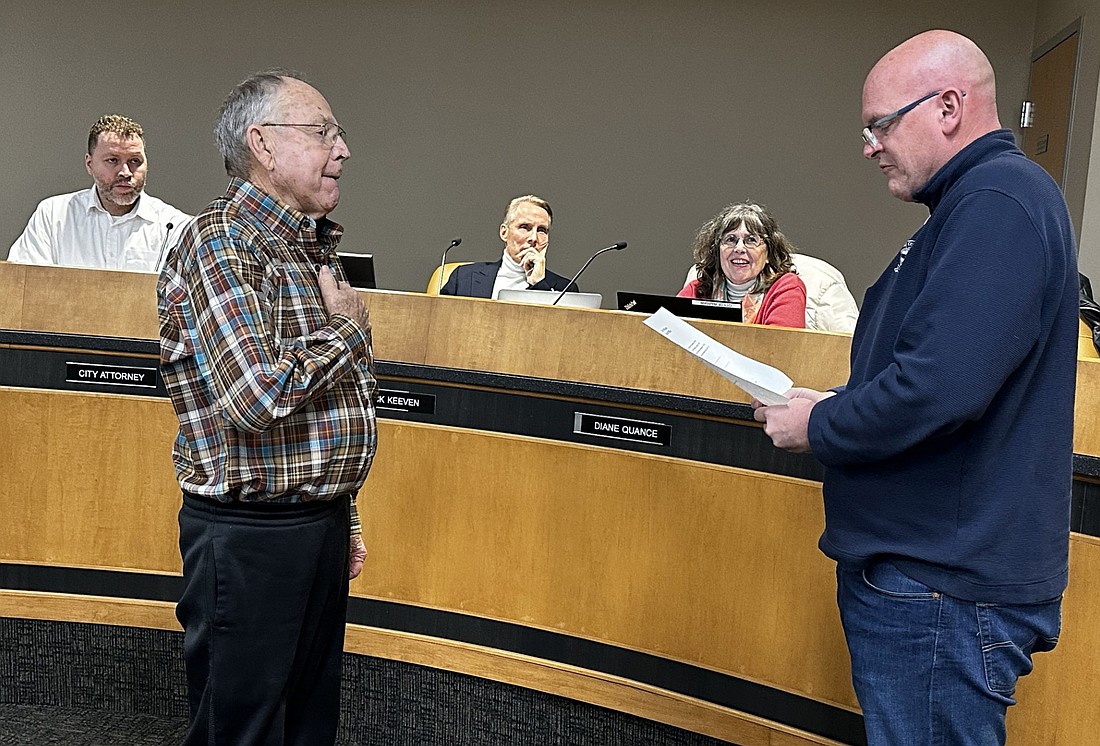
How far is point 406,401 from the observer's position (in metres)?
2.75

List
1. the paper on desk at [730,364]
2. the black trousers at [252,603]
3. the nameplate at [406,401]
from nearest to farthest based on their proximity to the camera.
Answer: the paper on desk at [730,364], the black trousers at [252,603], the nameplate at [406,401]

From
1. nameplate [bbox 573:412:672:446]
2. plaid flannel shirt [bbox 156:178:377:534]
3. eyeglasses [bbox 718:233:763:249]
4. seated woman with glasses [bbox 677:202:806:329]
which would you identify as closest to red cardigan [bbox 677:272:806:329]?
seated woman with glasses [bbox 677:202:806:329]

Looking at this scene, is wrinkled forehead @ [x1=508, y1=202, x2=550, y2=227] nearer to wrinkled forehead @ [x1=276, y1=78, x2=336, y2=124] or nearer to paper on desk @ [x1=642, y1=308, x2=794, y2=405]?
wrinkled forehead @ [x1=276, y1=78, x2=336, y2=124]

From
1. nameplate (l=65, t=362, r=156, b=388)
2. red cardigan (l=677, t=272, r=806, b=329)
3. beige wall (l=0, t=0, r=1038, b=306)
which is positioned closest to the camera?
nameplate (l=65, t=362, r=156, b=388)

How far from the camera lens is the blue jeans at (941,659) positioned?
4.98 feet

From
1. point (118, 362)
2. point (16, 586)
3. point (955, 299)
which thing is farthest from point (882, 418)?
point (16, 586)

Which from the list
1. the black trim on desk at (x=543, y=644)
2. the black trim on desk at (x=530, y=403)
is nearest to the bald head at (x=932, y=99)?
the black trim on desk at (x=530, y=403)

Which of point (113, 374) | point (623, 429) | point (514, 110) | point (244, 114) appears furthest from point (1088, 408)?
A: point (514, 110)

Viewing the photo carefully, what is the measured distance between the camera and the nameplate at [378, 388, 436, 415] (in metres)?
2.73

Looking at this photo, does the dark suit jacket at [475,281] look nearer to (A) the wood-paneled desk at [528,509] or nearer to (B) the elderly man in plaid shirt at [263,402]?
(A) the wood-paneled desk at [528,509]

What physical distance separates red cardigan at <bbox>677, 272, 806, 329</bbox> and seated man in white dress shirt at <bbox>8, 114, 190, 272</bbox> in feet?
6.67

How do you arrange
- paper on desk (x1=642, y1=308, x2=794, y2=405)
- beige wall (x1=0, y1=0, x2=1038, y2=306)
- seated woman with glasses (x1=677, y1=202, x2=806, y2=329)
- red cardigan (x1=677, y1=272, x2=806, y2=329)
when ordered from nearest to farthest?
paper on desk (x1=642, y1=308, x2=794, y2=405)
red cardigan (x1=677, y1=272, x2=806, y2=329)
seated woman with glasses (x1=677, y1=202, x2=806, y2=329)
beige wall (x1=0, y1=0, x2=1038, y2=306)

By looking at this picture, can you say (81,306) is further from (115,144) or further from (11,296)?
(115,144)

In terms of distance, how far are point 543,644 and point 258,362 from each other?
48.7 inches
